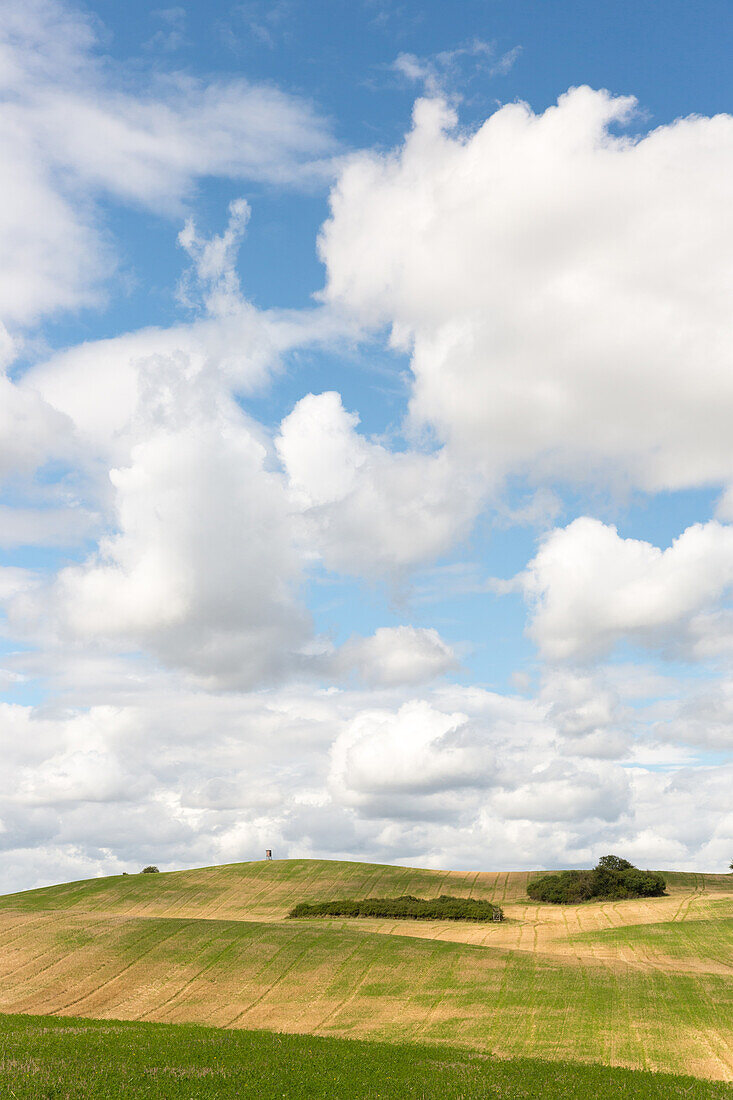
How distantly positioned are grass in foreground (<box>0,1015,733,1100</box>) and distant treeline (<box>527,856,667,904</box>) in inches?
3365

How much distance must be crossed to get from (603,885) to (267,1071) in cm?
10124

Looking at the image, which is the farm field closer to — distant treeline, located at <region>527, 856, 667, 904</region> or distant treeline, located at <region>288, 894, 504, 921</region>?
distant treeline, located at <region>288, 894, 504, 921</region>

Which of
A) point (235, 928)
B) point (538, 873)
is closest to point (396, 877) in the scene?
point (538, 873)

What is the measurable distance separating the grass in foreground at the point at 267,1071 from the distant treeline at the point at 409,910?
6865cm

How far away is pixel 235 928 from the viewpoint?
7406 cm

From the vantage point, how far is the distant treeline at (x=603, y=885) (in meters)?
116

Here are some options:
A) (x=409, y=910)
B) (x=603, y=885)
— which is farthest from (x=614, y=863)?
(x=409, y=910)

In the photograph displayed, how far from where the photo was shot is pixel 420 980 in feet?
194

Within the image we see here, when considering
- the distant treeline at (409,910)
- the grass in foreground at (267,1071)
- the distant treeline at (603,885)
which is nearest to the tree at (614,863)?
the distant treeline at (603,885)

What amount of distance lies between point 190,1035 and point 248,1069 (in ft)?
29.0

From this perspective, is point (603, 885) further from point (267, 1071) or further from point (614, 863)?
point (267, 1071)

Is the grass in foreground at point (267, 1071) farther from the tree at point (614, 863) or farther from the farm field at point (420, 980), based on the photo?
the tree at point (614, 863)

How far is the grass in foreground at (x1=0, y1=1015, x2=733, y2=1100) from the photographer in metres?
26.5

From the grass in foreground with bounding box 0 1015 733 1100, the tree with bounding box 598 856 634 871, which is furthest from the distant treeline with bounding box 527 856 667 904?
the grass in foreground with bounding box 0 1015 733 1100
